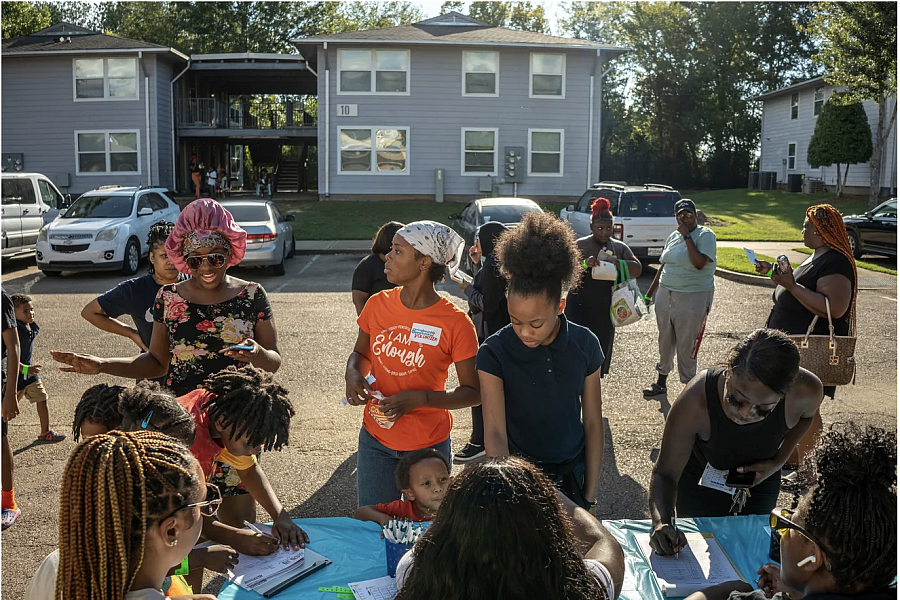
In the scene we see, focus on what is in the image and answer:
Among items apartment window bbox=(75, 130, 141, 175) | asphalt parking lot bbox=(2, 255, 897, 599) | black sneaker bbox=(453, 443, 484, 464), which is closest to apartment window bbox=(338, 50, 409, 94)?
apartment window bbox=(75, 130, 141, 175)

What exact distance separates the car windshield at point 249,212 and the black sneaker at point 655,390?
1038cm

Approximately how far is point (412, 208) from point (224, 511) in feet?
75.1

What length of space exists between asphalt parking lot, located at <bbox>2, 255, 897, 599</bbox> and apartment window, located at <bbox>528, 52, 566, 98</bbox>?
591 inches

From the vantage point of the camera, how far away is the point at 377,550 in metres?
3.07

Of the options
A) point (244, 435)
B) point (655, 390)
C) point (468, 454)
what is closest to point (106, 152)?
point (655, 390)

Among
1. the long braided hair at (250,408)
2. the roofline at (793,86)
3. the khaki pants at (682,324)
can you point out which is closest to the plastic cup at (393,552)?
the long braided hair at (250,408)

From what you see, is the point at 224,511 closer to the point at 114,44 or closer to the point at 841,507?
the point at 841,507

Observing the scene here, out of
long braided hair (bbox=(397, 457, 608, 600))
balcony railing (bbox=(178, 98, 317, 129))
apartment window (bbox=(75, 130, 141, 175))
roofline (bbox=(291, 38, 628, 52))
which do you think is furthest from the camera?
balcony railing (bbox=(178, 98, 317, 129))

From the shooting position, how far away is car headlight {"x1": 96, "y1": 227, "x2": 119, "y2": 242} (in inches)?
587

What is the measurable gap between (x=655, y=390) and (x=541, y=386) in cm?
472

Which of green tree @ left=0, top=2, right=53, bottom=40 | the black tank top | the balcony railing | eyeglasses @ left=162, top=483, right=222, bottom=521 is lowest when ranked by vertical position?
the black tank top

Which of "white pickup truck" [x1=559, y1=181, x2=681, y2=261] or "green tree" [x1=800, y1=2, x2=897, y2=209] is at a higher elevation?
"green tree" [x1=800, y1=2, x2=897, y2=209]

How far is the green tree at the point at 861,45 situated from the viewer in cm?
1952

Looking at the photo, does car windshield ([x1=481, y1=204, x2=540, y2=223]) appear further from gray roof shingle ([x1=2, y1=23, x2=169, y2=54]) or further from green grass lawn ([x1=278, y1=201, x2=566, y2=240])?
gray roof shingle ([x1=2, y1=23, x2=169, y2=54])
